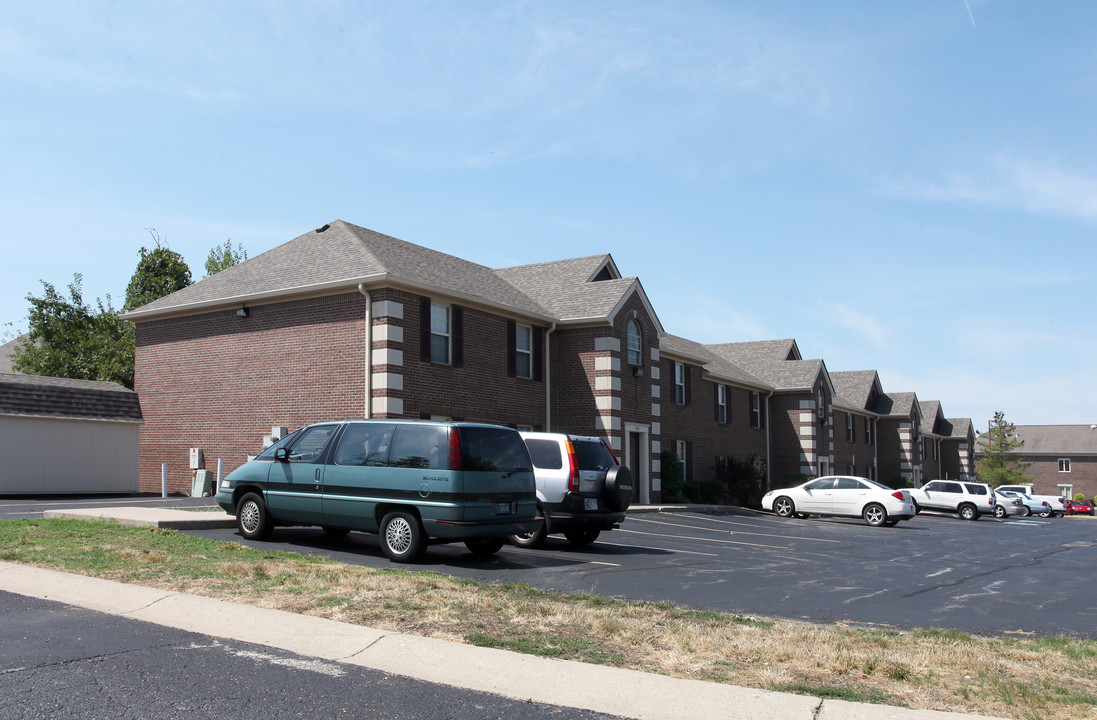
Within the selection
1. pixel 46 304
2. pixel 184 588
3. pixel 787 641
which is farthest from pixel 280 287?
pixel 46 304

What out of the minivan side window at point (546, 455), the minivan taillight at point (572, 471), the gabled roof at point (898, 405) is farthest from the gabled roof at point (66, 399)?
the gabled roof at point (898, 405)

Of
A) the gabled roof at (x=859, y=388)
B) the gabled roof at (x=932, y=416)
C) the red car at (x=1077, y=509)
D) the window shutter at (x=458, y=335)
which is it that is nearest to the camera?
the window shutter at (x=458, y=335)

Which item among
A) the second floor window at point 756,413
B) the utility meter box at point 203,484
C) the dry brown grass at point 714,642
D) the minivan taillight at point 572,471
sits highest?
the second floor window at point 756,413

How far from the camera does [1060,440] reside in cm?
8844

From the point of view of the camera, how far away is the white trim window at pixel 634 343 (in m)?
28.4

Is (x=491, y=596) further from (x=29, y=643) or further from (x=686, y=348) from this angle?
(x=686, y=348)

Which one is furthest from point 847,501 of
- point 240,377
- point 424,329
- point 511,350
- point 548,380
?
point 240,377

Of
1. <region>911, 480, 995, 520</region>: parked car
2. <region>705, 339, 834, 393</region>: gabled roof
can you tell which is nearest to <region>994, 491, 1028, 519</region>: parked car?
<region>911, 480, 995, 520</region>: parked car

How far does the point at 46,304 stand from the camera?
47.3 meters

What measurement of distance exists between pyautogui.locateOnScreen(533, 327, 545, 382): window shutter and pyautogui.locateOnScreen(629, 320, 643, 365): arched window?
9.56ft

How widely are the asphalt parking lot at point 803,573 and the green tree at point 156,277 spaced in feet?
105

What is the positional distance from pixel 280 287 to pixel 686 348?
19.6 metres

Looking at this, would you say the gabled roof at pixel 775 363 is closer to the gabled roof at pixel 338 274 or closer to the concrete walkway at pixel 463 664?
the gabled roof at pixel 338 274

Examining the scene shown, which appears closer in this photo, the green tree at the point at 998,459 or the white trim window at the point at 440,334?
the white trim window at the point at 440,334
